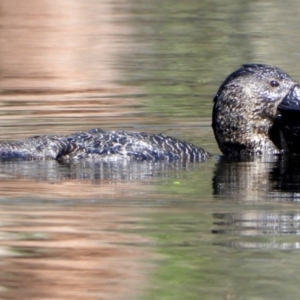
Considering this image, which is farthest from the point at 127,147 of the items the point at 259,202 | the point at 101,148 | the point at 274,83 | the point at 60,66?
the point at 60,66

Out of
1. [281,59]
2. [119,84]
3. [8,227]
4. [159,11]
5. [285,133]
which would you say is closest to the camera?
[8,227]

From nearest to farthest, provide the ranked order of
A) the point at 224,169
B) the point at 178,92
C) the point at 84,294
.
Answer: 1. the point at 84,294
2. the point at 224,169
3. the point at 178,92

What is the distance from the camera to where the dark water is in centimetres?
539

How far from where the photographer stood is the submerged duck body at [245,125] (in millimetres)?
9273

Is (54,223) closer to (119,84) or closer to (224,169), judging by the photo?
(224,169)

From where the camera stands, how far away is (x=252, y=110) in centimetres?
987

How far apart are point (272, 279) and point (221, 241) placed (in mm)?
852

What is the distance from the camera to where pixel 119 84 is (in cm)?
1505

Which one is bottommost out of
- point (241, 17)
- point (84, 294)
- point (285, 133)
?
point (84, 294)

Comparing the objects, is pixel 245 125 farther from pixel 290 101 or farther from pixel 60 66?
pixel 60 66

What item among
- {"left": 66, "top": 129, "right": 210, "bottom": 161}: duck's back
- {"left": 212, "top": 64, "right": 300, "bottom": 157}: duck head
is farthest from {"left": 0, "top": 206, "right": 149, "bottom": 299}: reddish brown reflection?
{"left": 212, "top": 64, "right": 300, "bottom": 157}: duck head

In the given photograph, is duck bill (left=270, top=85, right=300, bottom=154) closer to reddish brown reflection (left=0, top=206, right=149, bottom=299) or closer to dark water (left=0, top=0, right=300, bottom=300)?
dark water (left=0, top=0, right=300, bottom=300)

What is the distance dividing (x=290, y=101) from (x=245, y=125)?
49 cm

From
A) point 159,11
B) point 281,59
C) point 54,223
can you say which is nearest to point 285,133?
point 54,223
